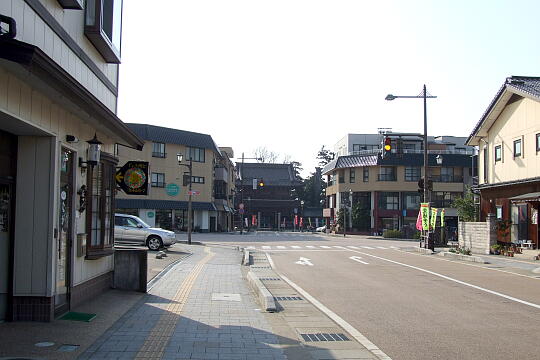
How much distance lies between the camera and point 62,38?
9.25 metres

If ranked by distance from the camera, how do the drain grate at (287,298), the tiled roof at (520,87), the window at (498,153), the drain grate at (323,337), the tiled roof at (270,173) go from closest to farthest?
the drain grate at (323,337), the drain grate at (287,298), the tiled roof at (520,87), the window at (498,153), the tiled roof at (270,173)

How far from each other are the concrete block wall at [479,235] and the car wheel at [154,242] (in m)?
16.9

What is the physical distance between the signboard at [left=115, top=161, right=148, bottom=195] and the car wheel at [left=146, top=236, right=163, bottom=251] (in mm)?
14658

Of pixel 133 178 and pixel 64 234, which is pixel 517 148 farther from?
pixel 64 234

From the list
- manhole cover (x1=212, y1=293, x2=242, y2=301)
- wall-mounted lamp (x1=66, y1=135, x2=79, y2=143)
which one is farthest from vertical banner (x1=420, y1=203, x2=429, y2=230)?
wall-mounted lamp (x1=66, y1=135, x2=79, y2=143)

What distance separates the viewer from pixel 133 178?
41.0 ft

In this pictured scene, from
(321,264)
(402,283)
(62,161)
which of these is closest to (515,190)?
(321,264)

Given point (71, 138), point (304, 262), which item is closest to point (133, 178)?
point (71, 138)

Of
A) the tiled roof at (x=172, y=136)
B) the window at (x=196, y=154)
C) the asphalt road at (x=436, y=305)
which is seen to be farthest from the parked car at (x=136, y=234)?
the window at (x=196, y=154)

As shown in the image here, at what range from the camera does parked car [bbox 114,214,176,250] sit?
85.3 ft

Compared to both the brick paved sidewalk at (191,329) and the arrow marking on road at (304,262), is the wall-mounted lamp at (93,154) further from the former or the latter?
the arrow marking on road at (304,262)

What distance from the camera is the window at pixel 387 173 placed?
232ft

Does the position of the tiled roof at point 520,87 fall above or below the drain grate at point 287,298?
above

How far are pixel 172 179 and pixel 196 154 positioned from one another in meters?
4.57
